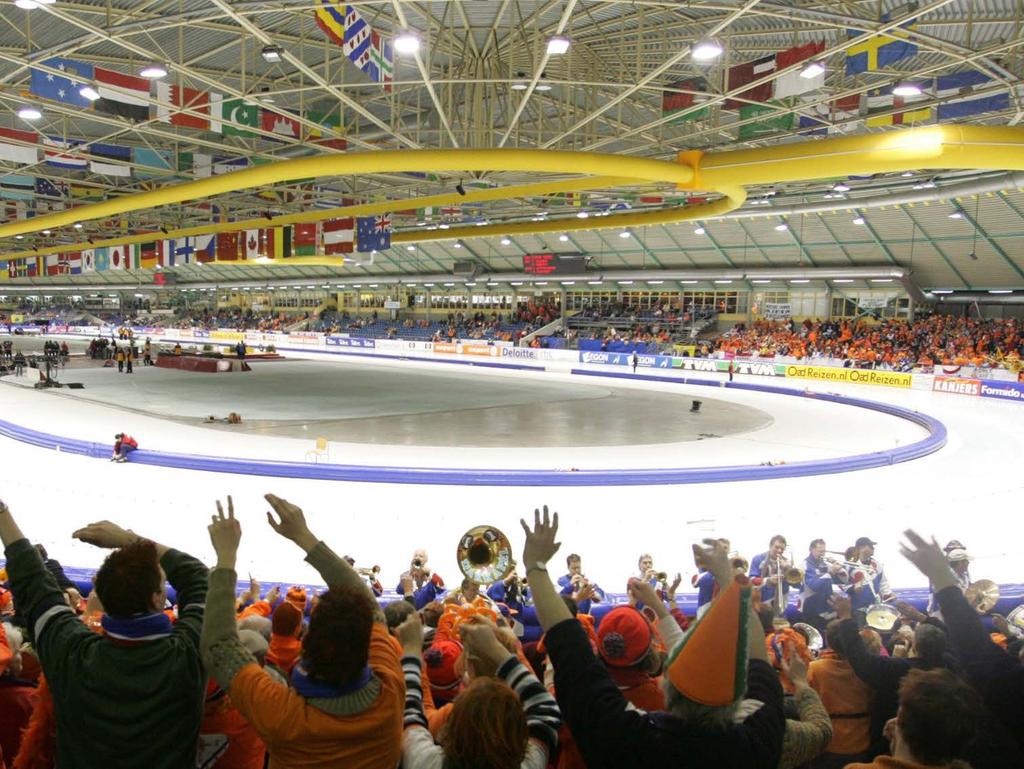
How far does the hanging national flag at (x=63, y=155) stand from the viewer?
64.1 feet

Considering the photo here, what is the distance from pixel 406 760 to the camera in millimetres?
2131

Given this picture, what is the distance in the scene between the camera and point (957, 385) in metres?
29.2

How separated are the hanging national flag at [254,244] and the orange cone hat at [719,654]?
25215 mm

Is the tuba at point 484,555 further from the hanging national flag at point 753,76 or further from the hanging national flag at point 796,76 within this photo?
the hanging national flag at point 753,76

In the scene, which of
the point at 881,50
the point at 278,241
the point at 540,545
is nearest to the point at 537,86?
the point at 881,50

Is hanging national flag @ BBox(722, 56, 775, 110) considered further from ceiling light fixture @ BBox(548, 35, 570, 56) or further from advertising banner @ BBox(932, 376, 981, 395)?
advertising banner @ BBox(932, 376, 981, 395)

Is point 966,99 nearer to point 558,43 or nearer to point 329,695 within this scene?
point 558,43

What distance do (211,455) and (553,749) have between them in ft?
47.8

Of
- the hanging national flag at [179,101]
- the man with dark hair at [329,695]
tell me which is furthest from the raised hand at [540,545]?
the hanging national flag at [179,101]

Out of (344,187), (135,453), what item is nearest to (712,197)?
(344,187)

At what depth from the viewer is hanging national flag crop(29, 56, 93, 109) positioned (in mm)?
13312

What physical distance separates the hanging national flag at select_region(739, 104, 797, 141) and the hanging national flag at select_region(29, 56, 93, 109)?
1351cm

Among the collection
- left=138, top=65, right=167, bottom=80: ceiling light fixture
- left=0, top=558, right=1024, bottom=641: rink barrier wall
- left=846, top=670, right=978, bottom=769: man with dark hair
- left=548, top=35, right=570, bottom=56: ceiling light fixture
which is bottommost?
left=0, top=558, right=1024, bottom=641: rink barrier wall

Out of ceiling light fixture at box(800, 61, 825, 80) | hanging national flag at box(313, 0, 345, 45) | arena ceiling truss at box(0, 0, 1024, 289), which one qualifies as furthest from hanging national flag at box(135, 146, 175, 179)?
ceiling light fixture at box(800, 61, 825, 80)
